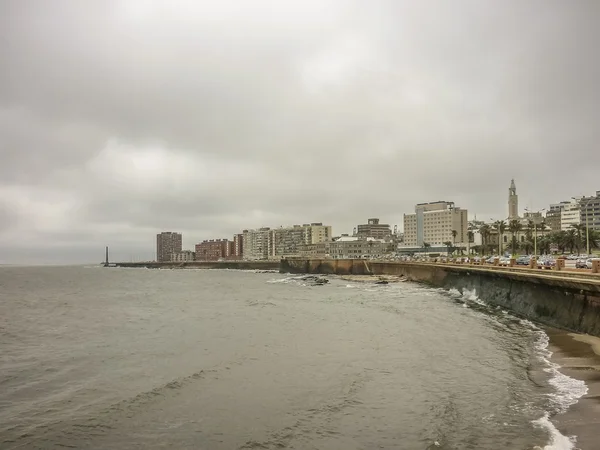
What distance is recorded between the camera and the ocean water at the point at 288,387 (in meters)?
12.9

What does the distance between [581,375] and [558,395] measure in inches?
120

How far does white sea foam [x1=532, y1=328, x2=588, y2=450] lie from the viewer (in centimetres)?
1126

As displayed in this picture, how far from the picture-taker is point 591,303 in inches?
1025

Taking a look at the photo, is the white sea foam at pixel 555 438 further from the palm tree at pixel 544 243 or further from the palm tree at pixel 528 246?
the palm tree at pixel 528 246

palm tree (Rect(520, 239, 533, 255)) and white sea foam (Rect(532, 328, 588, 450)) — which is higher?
palm tree (Rect(520, 239, 533, 255))

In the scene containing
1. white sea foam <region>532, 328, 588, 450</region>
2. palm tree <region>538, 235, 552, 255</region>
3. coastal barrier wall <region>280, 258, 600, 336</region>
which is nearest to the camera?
white sea foam <region>532, 328, 588, 450</region>

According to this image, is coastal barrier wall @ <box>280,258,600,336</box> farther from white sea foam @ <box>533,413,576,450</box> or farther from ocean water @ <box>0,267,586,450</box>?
white sea foam @ <box>533,413,576,450</box>

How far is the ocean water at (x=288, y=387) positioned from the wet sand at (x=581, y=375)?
1.24ft

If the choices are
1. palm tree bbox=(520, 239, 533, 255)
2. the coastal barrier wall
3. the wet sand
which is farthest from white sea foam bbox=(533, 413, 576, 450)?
palm tree bbox=(520, 239, 533, 255)

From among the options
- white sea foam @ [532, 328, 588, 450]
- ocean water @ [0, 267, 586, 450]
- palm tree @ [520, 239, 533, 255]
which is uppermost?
palm tree @ [520, 239, 533, 255]

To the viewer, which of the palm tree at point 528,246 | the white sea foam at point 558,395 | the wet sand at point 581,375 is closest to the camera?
the white sea foam at point 558,395

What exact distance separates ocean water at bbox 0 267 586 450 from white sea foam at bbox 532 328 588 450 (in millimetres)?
60

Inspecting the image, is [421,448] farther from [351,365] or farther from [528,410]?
[351,365]

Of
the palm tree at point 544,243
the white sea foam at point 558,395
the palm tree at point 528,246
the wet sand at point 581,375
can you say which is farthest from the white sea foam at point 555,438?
the palm tree at point 528,246
